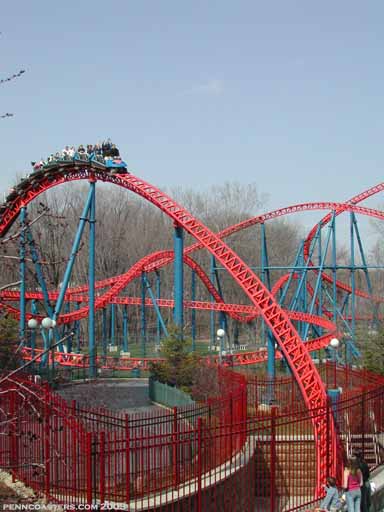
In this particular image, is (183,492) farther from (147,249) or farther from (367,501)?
(147,249)

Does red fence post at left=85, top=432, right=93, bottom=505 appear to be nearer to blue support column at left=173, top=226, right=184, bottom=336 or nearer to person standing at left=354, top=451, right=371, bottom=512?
person standing at left=354, top=451, right=371, bottom=512

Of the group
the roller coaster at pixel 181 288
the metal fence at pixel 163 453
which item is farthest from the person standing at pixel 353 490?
the roller coaster at pixel 181 288

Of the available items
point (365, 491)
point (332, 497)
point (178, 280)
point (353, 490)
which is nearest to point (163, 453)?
point (332, 497)

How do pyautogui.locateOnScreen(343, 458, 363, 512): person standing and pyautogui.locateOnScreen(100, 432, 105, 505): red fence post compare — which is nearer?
pyautogui.locateOnScreen(100, 432, 105, 505): red fence post

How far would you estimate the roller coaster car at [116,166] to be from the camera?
69.7 ft

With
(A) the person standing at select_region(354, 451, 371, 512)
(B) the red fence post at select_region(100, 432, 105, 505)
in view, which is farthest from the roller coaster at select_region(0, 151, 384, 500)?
(B) the red fence post at select_region(100, 432, 105, 505)

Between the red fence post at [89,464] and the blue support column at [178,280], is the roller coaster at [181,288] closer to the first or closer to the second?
the blue support column at [178,280]

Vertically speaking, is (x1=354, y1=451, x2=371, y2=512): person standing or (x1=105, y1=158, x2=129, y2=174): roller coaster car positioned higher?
(x1=105, y1=158, x2=129, y2=174): roller coaster car

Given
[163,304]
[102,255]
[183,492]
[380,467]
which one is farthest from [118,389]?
[102,255]

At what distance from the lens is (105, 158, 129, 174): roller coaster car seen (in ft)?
69.7

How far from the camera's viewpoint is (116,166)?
839 inches

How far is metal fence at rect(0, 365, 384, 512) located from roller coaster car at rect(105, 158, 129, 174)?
10.9 meters

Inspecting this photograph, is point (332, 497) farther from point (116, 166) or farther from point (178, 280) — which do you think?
point (116, 166)

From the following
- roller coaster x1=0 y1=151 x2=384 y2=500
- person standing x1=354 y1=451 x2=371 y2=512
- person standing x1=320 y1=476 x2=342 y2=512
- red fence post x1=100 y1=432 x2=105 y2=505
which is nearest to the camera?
red fence post x1=100 y1=432 x2=105 y2=505
